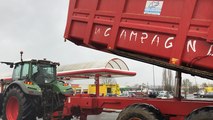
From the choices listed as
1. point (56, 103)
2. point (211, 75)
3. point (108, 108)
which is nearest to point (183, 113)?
point (211, 75)

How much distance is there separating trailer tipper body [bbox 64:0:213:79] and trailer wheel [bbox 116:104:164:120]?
958 mm

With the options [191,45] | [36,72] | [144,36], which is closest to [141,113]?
[144,36]

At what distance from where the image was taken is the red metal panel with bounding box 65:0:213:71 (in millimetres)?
6484

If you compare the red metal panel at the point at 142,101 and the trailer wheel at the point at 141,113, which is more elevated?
the red metal panel at the point at 142,101

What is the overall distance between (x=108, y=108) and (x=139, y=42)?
294 centimetres

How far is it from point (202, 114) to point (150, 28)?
1822 millimetres

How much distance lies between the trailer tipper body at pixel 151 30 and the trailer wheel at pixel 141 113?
37.7 inches

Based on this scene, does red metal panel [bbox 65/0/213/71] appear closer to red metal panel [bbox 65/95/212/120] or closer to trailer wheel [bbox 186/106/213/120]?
trailer wheel [bbox 186/106/213/120]

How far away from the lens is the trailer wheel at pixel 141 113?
764cm

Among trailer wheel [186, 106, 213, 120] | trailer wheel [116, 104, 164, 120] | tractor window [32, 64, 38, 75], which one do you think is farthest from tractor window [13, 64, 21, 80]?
trailer wheel [186, 106, 213, 120]

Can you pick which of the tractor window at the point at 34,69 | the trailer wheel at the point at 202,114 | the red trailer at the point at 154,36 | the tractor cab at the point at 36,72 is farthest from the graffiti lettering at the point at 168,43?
the tractor window at the point at 34,69

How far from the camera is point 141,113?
7707 millimetres

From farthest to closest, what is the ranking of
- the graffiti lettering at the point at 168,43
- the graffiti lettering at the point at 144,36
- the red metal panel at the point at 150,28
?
the graffiti lettering at the point at 144,36
the graffiti lettering at the point at 168,43
the red metal panel at the point at 150,28

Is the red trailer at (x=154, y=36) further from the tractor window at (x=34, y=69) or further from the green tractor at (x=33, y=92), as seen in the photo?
the tractor window at (x=34, y=69)
